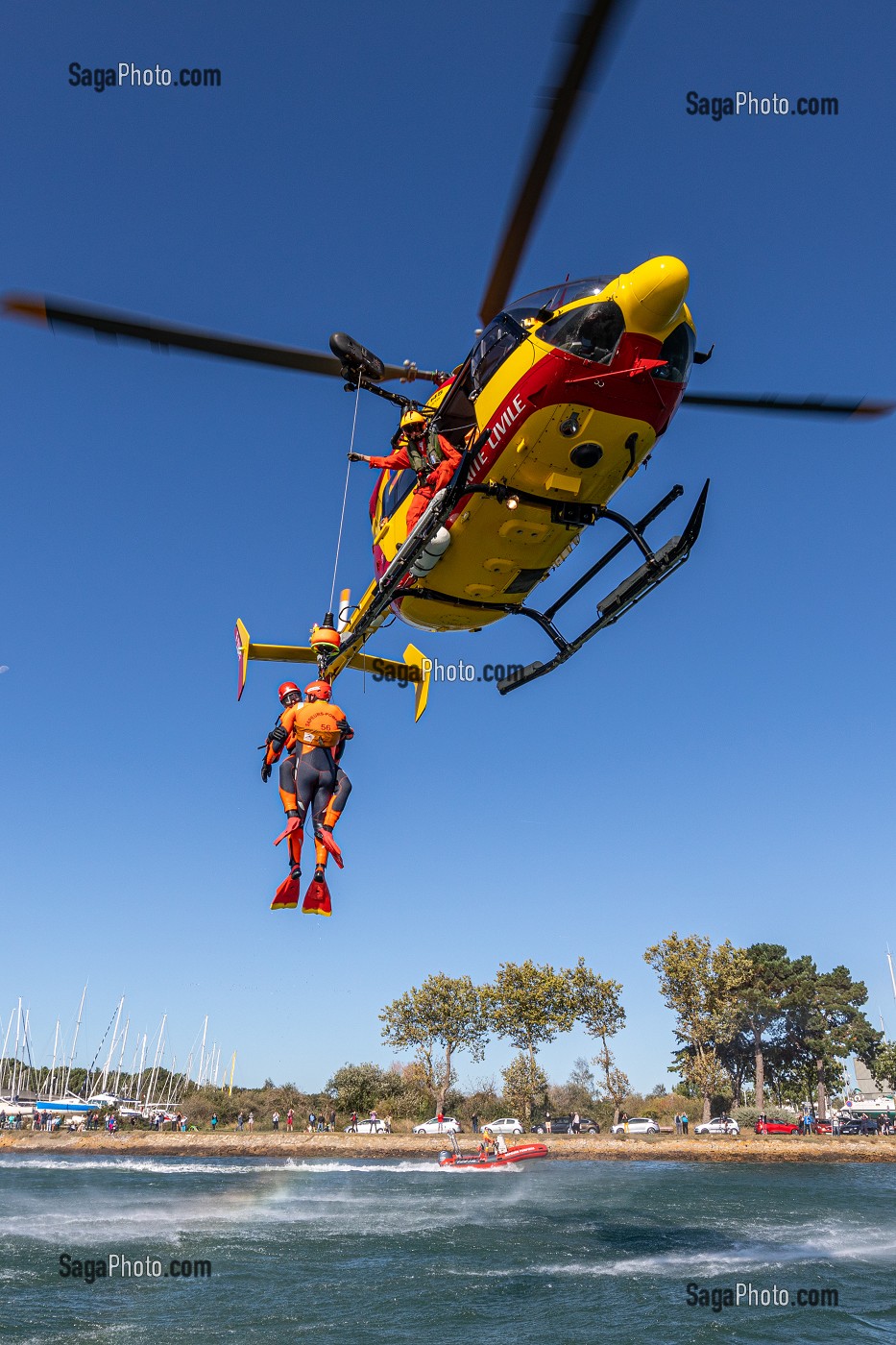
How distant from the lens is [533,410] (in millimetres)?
8938

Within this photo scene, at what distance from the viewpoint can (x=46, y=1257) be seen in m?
21.4

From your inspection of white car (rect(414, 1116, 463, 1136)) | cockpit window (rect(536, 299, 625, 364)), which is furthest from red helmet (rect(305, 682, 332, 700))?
white car (rect(414, 1116, 463, 1136))

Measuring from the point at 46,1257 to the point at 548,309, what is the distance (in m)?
23.2

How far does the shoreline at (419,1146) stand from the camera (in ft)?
140

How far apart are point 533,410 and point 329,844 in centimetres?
524

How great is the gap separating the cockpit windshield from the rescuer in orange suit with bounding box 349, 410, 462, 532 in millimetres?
1565

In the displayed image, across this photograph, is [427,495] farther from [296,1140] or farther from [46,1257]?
[296,1140]

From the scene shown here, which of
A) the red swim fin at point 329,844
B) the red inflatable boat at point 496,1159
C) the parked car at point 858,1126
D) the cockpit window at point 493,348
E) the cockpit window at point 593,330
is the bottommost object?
the parked car at point 858,1126

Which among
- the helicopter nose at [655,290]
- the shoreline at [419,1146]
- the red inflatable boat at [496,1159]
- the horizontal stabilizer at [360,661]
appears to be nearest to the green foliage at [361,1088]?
the shoreline at [419,1146]

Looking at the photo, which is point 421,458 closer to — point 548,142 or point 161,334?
point 161,334

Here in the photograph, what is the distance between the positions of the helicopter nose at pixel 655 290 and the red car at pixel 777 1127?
48361 millimetres

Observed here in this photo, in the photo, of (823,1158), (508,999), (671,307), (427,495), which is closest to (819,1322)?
(427,495)

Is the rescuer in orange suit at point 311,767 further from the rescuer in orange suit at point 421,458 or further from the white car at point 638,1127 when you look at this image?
the white car at point 638,1127

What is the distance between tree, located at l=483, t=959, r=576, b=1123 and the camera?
A: 50.2 m
